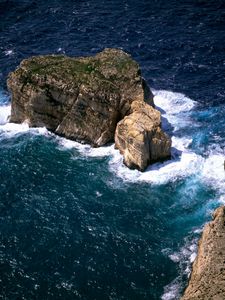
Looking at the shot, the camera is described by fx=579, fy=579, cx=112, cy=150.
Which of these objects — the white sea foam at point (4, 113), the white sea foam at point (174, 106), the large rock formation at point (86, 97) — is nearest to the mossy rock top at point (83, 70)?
the large rock formation at point (86, 97)

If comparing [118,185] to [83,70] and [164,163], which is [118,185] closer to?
[164,163]

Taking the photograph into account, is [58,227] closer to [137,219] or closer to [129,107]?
[137,219]

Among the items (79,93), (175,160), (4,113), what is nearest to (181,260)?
(175,160)

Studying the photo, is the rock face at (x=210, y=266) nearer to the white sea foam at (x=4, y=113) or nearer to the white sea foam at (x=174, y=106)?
the white sea foam at (x=174, y=106)

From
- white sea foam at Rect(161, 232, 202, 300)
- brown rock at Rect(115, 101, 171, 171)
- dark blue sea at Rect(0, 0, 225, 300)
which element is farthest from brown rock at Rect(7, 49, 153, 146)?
white sea foam at Rect(161, 232, 202, 300)

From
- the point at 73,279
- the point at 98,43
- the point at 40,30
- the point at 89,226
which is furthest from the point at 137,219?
the point at 40,30

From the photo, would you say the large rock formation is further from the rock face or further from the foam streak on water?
the rock face
